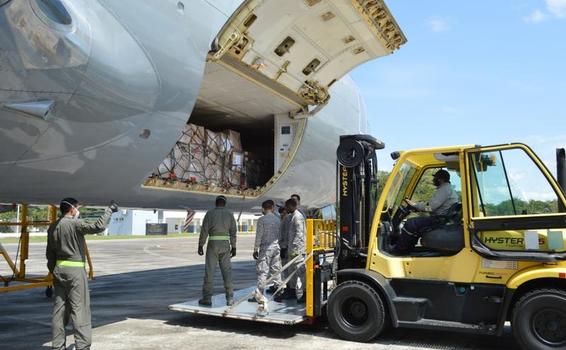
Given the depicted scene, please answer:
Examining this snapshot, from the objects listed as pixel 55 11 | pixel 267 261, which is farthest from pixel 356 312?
pixel 55 11

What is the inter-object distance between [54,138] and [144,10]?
1494 mm

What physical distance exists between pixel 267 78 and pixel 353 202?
2.29m

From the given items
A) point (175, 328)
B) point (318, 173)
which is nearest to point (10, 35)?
point (175, 328)

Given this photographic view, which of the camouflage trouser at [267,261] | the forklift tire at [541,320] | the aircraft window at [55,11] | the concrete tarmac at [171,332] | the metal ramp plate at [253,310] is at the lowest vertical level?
the concrete tarmac at [171,332]

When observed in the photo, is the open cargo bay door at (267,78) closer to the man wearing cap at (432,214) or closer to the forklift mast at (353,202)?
the forklift mast at (353,202)

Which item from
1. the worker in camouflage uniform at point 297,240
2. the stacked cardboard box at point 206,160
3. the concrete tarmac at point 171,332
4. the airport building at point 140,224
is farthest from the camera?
the airport building at point 140,224

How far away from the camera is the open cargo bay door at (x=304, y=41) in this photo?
21.1 ft

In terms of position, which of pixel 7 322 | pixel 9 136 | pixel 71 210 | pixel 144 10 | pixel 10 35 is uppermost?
pixel 144 10

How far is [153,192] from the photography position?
672cm

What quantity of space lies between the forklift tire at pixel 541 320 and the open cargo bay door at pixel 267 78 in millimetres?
4178

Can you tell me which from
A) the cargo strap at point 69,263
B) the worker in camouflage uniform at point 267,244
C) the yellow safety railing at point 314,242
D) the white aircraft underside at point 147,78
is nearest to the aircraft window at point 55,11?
the white aircraft underside at point 147,78

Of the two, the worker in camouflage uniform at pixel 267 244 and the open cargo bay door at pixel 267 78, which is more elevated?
the open cargo bay door at pixel 267 78

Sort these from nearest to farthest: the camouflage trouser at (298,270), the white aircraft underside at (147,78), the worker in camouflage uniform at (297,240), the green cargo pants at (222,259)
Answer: the white aircraft underside at (147,78) → the camouflage trouser at (298,270) → the worker in camouflage uniform at (297,240) → the green cargo pants at (222,259)

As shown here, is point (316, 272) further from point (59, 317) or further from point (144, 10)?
point (144, 10)
